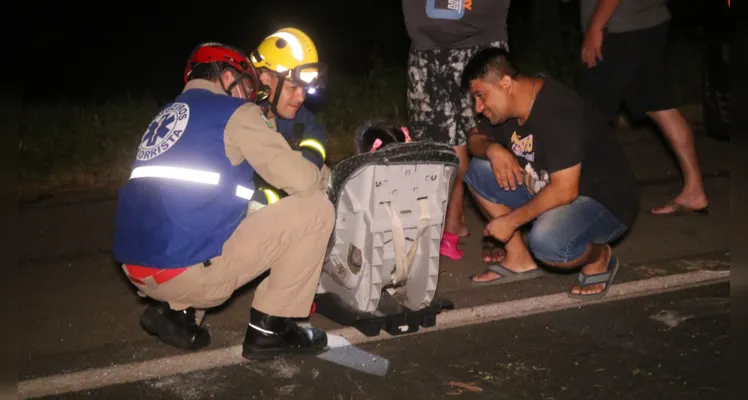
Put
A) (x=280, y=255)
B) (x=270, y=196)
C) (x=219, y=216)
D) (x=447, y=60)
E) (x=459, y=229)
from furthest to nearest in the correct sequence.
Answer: (x=459, y=229) < (x=447, y=60) < (x=270, y=196) < (x=280, y=255) < (x=219, y=216)

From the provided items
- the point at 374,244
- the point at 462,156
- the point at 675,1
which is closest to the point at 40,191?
the point at 462,156

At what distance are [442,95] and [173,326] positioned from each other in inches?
91.5

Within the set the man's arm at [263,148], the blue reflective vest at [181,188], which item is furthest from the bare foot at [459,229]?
the blue reflective vest at [181,188]

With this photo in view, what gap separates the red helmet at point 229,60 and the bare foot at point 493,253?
205cm

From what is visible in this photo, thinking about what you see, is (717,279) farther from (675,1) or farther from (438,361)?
(675,1)

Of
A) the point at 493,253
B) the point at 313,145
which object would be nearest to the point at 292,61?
the point at 313,145

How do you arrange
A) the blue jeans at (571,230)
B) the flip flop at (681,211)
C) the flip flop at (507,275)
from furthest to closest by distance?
the flip flop at (681,211) → the flip flop at (507,275) → the blue jeans at (571,230)

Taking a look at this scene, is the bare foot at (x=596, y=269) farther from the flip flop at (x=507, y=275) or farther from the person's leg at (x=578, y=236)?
the flip flop at (x=507, y=275)

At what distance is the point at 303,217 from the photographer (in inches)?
191

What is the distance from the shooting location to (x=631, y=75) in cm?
699

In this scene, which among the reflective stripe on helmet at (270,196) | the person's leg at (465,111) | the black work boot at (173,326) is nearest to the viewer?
the black work boot at (173,326)

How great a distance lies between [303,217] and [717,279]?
8.32ft

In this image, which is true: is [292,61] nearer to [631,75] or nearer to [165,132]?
[165,132]

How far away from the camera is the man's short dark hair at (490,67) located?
5.39 metres
